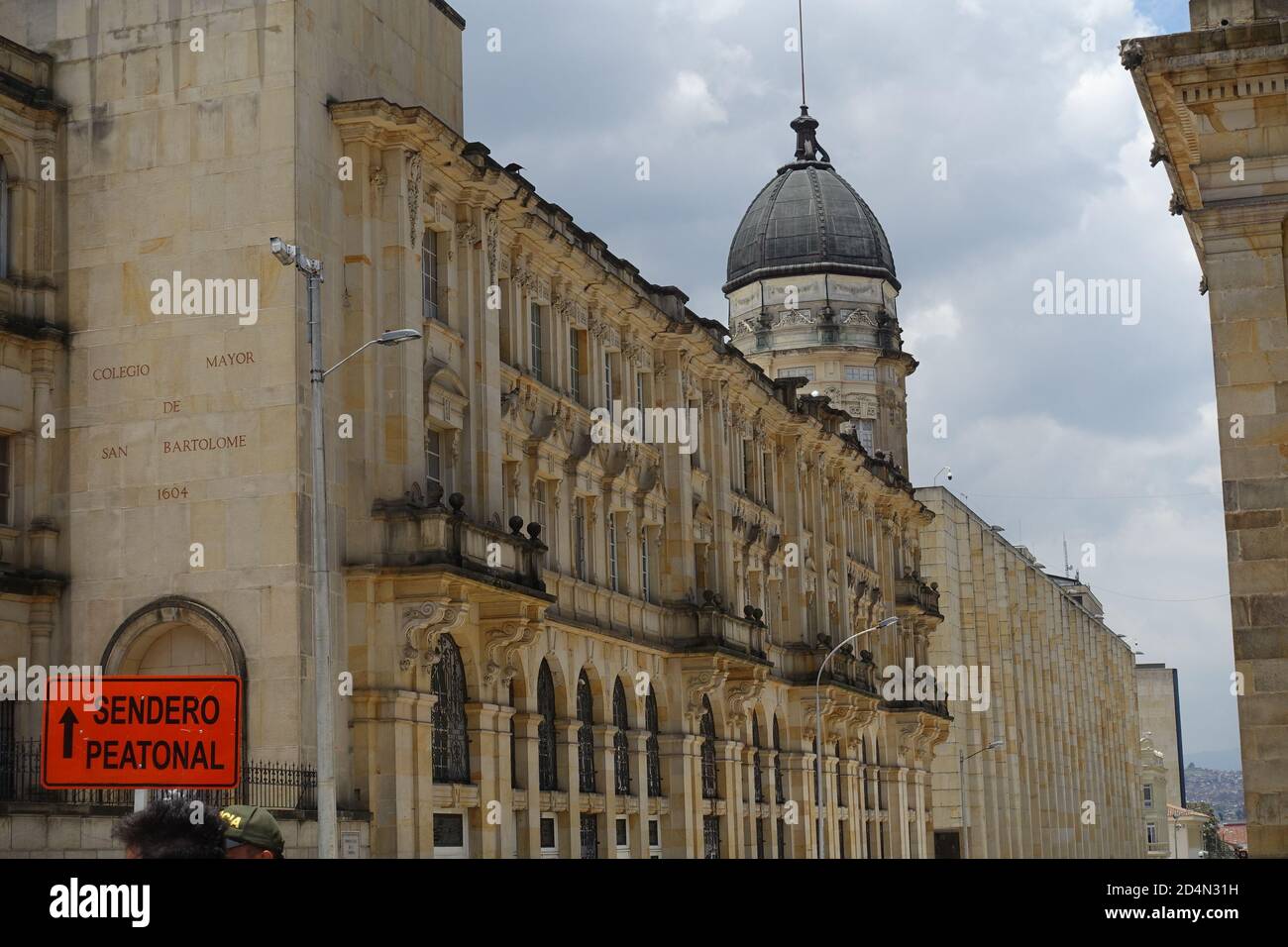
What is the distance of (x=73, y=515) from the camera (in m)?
36.0

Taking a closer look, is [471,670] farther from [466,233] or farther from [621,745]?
[621,745]

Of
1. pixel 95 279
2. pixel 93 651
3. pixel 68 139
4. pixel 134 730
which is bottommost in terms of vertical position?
→ pixel 134 730

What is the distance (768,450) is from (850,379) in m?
24.0

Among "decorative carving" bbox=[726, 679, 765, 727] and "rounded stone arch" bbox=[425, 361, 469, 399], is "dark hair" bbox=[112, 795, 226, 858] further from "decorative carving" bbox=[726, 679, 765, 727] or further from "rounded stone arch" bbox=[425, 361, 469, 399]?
"decorative carving" bbox=[726, 679, 765, 727]

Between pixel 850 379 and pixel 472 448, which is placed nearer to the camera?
pixel 472 448

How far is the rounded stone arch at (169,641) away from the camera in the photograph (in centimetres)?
3441

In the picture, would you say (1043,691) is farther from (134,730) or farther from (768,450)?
(134,730)

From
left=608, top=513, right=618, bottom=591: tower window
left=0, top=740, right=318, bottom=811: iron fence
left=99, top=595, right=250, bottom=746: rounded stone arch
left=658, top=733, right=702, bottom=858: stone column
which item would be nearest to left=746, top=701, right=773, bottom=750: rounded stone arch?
left=658, top=733, right=702, bottom=858: stone column

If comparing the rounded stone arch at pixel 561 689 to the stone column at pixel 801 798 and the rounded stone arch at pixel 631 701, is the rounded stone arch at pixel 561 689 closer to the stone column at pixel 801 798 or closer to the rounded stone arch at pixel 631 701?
the rounded stone arch at pixel 631 701

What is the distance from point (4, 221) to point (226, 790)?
12.1 metres

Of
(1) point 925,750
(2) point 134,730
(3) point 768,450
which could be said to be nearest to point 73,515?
(2) point 134,730

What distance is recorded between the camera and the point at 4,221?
35938 millimetres

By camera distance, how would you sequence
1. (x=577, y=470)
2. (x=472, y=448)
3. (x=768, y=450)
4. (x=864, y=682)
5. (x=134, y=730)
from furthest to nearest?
(x=864, y=682), (x=768, y=450), (x=577, y=470), (x=472, y=448), (x=134, y=730)

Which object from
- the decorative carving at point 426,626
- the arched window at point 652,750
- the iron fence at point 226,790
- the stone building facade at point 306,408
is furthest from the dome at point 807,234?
the iron fence at point 226,790
